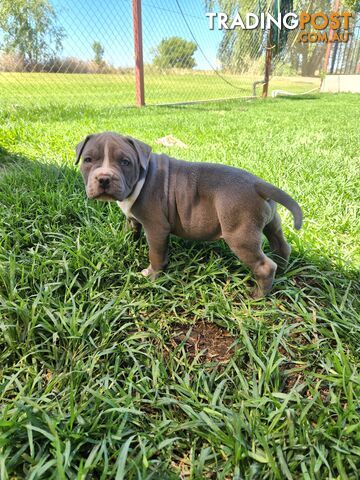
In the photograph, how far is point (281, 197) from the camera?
1.85 metres

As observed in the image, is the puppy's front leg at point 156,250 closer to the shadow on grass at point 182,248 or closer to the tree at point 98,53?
the shadow on grass at point 182,248

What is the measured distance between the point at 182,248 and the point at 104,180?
0.84m

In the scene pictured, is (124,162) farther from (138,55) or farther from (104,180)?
(138,55)

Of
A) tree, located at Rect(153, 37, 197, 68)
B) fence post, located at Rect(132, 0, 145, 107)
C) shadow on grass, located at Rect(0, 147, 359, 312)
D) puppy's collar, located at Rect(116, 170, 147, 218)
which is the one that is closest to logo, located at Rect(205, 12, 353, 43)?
tree, located at Rect(153, 37, 197, 68)

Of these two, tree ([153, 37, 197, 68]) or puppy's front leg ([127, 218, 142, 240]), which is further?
tree ([153, 37, 197, 68])

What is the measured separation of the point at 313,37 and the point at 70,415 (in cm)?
2275

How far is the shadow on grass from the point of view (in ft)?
7.37

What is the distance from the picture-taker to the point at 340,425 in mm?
1351

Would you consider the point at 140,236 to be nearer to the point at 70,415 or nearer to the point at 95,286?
the point at 95,286

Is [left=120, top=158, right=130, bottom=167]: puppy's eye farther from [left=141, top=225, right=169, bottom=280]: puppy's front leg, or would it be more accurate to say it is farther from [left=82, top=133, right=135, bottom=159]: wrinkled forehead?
[left=141, top=225, right=169, bottom=280]: puppy's front leg

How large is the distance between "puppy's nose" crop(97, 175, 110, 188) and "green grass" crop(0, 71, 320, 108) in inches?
279

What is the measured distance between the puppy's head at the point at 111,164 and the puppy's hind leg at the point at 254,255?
0.67 meters

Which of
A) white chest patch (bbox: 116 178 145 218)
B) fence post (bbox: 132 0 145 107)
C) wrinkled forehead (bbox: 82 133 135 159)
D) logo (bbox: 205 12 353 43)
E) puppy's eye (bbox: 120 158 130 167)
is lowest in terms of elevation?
white chest patch (bbox: 116 178 145 218)

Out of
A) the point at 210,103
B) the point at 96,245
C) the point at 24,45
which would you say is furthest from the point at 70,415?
the point at 210,103
